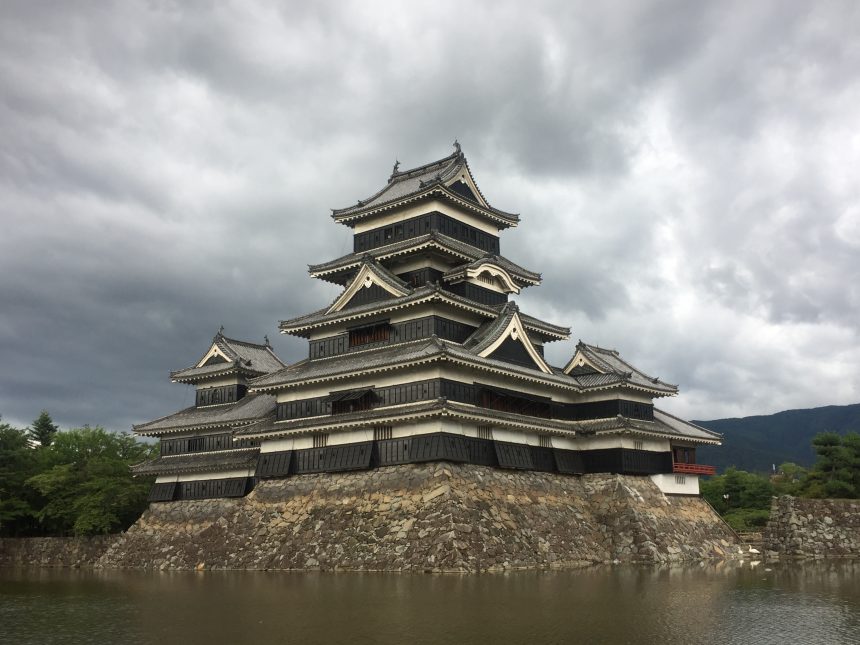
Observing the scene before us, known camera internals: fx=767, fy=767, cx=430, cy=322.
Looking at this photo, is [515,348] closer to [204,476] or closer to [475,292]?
[475,292]

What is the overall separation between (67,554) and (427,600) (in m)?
41.5

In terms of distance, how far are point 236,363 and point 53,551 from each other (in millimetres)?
19500

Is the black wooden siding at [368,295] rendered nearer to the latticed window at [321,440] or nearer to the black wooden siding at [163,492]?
the latticed window at [321,440]

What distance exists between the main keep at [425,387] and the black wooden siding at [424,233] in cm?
9

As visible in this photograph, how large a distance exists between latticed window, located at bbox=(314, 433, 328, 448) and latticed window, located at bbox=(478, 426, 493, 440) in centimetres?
887

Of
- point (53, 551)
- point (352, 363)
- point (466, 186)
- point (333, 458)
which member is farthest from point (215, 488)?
point (466, 186)

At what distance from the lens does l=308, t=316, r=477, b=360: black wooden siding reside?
4250 centimetres

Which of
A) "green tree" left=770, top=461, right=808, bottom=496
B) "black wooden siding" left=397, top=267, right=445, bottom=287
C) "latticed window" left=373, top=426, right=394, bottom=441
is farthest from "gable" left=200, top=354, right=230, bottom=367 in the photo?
"green tree" left=770, top=461, right=808, bottom=496

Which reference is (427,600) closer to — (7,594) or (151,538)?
(7,594)

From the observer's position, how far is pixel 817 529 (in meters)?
44.4

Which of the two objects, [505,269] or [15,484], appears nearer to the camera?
[505,269]

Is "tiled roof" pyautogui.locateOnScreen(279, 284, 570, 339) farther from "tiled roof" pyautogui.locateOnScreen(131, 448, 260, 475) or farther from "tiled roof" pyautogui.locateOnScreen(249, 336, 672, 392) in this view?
"tiled roof" pyautogui.locateOnScreen(131, 448, 260, 475)

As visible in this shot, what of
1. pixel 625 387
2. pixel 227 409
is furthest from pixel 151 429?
pixel 625 387

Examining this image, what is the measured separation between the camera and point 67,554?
181 ft
